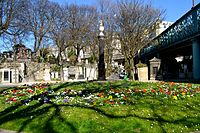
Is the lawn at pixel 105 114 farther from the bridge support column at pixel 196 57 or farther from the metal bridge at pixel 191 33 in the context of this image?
the bridge support column at pixel 196 57

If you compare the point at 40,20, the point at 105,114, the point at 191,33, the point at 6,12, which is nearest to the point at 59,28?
the point at 40,20

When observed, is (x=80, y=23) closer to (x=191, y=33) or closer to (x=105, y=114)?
(x=191, y=33)

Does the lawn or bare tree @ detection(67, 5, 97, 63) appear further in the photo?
bare tree @ detection(67, 5, 97, 63)

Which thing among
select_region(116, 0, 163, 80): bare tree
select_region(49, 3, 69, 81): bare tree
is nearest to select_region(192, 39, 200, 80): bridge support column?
select_region(116, 0, 163, 80): bare tree

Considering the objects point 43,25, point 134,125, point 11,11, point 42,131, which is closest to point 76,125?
point 42,131

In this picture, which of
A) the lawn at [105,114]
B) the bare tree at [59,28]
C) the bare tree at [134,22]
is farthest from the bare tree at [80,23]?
the lawn at [105,114]

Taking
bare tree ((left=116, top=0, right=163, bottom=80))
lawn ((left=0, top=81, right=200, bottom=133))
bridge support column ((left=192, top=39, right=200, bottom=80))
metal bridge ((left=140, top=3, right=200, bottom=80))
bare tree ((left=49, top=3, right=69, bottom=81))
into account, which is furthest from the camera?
bare tree ((left=49, top=3, right=69, bottom=81))

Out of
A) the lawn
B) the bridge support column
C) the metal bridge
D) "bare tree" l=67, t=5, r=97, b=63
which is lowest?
the lawn

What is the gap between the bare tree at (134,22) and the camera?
33.8 meters

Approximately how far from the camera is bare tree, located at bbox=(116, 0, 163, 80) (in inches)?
1329

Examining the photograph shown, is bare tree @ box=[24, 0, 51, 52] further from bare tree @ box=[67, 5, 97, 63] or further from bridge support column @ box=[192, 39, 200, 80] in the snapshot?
bridge support column @ box=[192, 39, 200, 80]

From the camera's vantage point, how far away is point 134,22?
33.8 metres

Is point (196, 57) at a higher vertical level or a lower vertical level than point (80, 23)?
lower

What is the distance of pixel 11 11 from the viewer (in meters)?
31.7
